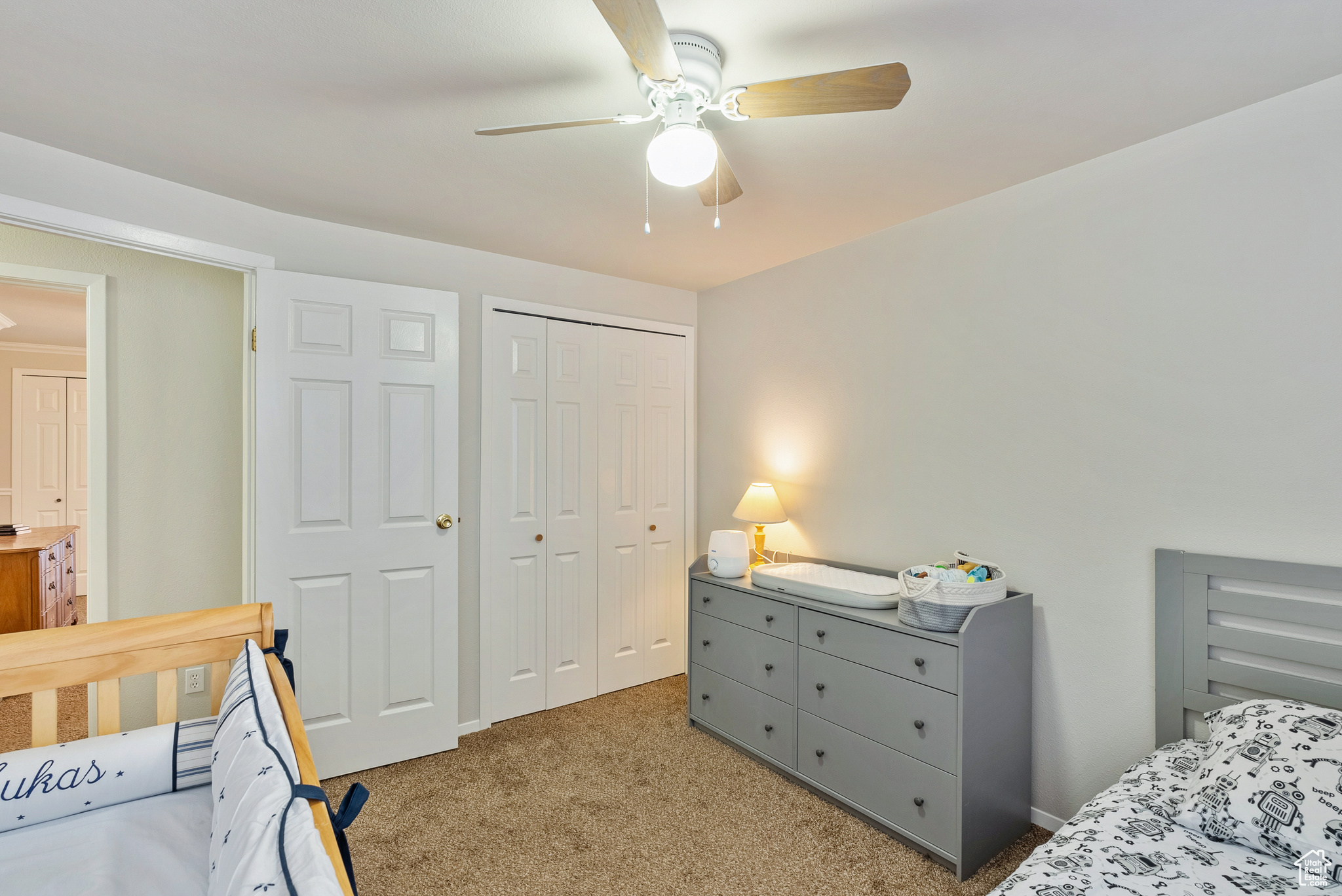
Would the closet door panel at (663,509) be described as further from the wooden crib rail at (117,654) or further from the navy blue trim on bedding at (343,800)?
the navy blue trim on bedding at (343,800)

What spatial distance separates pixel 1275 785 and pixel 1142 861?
344 mm

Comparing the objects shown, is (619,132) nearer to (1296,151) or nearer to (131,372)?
(1296,151)

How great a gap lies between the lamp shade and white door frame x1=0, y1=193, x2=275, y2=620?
210 cm

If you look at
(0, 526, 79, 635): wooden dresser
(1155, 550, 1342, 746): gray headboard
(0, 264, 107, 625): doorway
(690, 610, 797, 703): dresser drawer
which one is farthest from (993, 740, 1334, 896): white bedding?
(0, 264, 107, 625): doorway

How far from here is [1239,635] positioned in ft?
5.78

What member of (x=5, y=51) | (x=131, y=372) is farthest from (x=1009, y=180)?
(x=131, y=372)

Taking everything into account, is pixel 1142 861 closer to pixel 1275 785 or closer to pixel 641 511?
pixel 1275 785

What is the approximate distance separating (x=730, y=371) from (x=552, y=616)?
5.43ft

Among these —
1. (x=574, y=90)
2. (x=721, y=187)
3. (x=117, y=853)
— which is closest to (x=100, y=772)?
(x=117, y=853)

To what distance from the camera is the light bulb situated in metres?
1.37

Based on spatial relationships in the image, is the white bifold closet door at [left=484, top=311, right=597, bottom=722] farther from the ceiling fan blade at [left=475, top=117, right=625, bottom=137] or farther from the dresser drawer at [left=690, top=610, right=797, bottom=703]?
the ceiling fan blade at [left=475, top=117, right=625, bottom=137]

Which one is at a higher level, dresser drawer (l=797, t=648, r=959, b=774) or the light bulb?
the light bulb

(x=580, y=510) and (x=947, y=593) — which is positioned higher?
(x=580, y=510)

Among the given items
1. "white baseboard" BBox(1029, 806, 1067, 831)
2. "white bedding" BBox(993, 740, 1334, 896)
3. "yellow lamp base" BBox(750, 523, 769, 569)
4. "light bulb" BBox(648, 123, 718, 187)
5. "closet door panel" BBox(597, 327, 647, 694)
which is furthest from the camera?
"closet door panel" BBox(597, 327, 647, 694)
